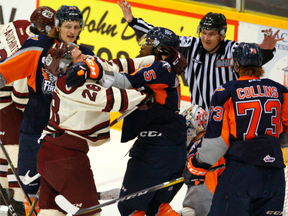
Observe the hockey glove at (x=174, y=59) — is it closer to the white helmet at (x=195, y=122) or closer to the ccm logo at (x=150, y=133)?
the ccm logo at (x=150, y=133)

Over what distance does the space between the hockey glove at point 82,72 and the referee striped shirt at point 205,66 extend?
5.04 ft

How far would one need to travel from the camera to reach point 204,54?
12.4 feet

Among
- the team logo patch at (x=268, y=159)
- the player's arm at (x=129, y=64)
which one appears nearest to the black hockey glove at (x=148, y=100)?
the player's arm at (x=129, y=64)

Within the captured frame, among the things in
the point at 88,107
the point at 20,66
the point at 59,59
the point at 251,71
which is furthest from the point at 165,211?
the point at 20,66

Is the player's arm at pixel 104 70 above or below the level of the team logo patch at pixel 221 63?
above

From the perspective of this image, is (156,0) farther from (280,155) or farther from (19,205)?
(280,155)

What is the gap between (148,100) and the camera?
2.47 m

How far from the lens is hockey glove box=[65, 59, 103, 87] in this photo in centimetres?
225

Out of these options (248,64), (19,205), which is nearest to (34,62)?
(19,205)

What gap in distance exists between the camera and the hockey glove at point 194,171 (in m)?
2.33

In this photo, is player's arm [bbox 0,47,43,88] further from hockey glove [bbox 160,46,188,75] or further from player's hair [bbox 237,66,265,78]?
player's hair [bbox 237,66,265,78]

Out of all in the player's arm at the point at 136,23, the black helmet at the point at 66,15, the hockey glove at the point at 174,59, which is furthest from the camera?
the player's arm at the point at 136,23

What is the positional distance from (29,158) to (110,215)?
930 mm

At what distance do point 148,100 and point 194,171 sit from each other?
463 millimetres
